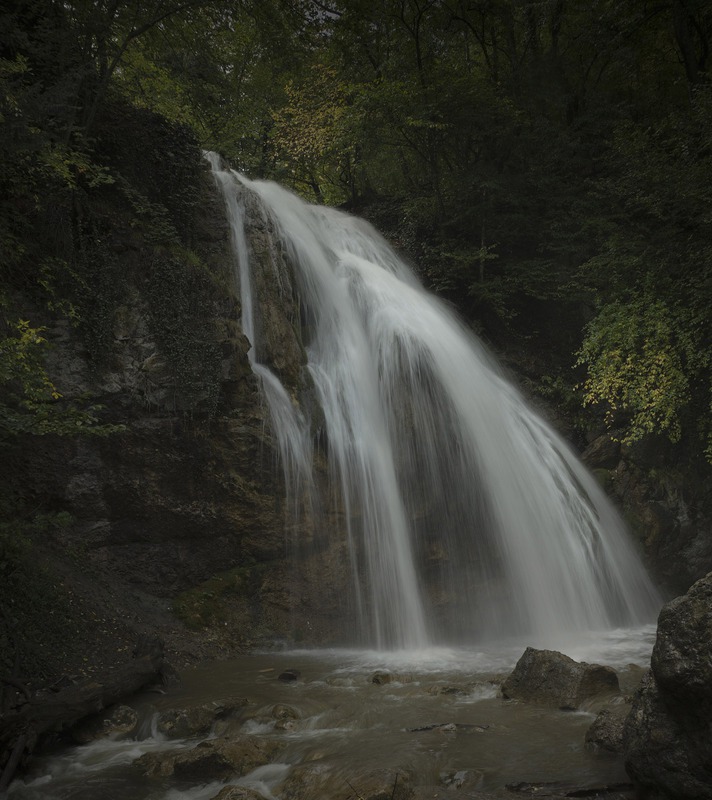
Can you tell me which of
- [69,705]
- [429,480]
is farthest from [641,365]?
[69,705]

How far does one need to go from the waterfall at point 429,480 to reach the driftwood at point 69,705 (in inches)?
135

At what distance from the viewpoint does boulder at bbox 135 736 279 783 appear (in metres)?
4.59

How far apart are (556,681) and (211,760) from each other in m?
3.32

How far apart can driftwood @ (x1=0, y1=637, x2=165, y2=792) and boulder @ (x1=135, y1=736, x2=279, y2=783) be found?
86cm

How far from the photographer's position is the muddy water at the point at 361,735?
4.37 metres

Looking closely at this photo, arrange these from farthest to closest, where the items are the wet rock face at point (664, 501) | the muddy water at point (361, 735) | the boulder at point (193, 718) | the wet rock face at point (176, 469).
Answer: the wet rock face at point (664, 501)
the wet rock face at point (176, 469)
the boulder at point (193, 718)
the muddy water at point (361, 735)

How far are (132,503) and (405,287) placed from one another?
8469 millimetres

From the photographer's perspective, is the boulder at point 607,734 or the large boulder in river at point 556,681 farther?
the large boulder in river at point 556,681

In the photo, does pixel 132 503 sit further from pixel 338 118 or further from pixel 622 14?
pixel 622 14

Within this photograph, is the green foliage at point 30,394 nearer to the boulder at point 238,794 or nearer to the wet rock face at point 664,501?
the boulder at point 238,794

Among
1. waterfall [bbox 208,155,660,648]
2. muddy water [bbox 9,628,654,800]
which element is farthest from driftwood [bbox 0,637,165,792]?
waterfall [bbox 208,155,660,648]

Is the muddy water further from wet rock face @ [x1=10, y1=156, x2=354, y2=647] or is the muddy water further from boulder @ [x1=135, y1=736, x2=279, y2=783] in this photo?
wet rock face @ [x1=10, y1=156, x2=354, y2=647]

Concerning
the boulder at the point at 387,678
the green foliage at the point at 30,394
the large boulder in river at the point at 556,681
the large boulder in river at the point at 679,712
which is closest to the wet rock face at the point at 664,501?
the large boulder in river at the point at 556,681

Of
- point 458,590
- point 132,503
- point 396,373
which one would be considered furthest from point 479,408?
point 132,503
